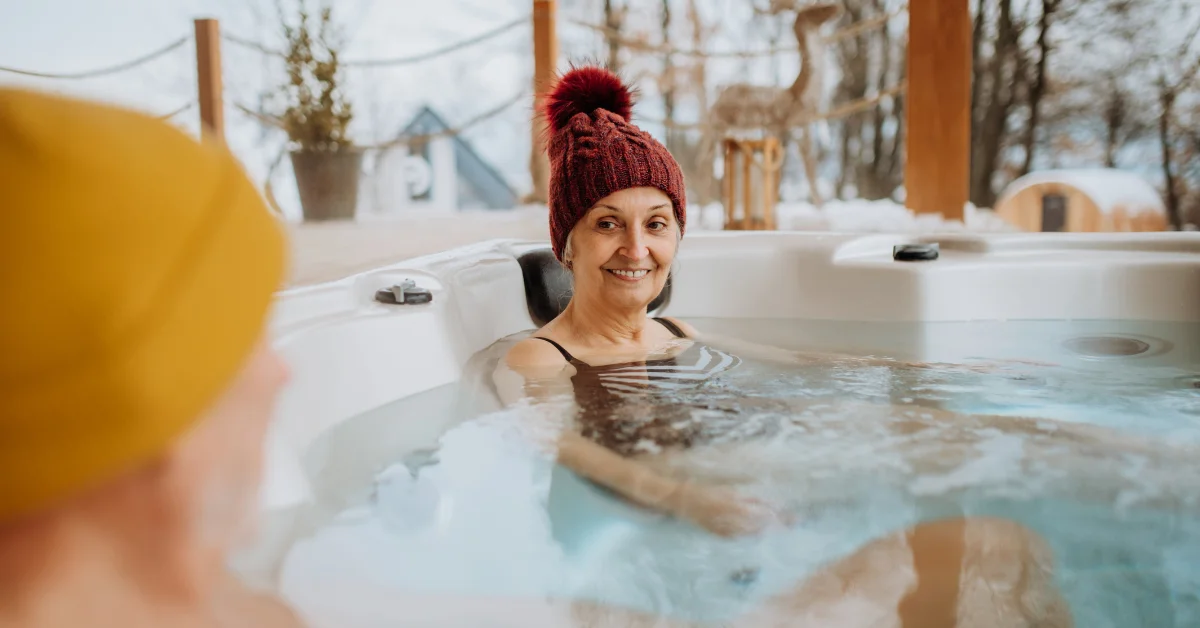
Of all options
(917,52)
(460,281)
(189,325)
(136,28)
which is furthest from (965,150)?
(136,28)

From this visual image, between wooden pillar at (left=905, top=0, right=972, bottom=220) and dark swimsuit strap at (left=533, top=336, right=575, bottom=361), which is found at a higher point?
wooden pillar at (left=905, top=0, right=972, bottom=220)

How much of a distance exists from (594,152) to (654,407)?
47cm

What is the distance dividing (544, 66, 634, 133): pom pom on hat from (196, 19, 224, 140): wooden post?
3.81 metres

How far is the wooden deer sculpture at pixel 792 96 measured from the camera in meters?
4.54

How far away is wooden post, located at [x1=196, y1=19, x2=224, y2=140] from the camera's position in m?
4.99

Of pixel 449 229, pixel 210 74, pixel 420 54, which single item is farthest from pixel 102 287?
pixel 210 74

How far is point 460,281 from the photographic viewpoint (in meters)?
1.93

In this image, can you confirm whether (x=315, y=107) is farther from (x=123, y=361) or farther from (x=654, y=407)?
(x=123, y=361)

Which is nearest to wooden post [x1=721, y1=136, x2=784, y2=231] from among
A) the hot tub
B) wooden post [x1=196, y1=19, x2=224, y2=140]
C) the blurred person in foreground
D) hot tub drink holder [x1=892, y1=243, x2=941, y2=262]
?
the hot tub

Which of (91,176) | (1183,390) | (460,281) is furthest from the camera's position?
(460,281)

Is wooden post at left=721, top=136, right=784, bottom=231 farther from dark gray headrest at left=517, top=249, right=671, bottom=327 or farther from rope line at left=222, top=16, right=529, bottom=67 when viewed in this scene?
dark gray headrest at left=517, top=249, right=671, bottom=327

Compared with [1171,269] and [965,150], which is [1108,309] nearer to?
[1171,269]

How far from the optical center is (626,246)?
165 cm

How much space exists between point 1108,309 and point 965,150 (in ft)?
5.48
